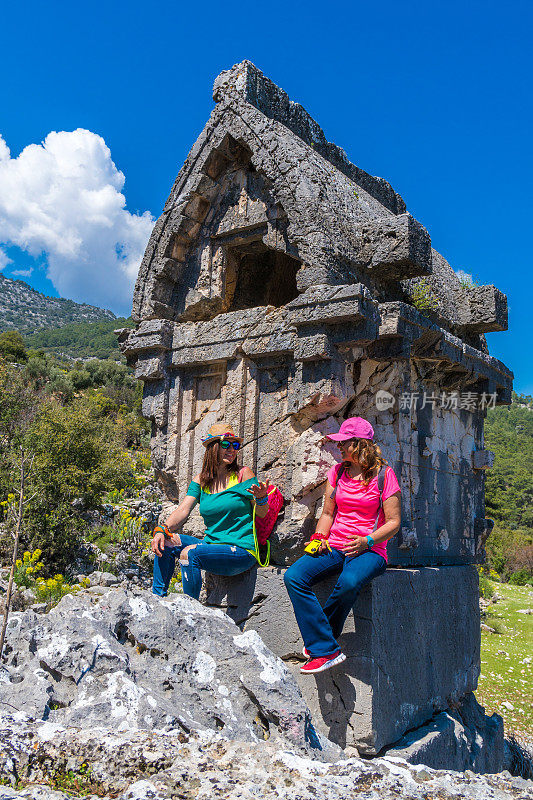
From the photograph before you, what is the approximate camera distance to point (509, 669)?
10.4 meters

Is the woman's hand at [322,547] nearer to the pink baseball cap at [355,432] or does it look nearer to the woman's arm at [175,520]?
the pink baseball cap at [355,432]

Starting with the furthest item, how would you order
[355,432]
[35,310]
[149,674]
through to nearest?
[35,310] < [355,432] < [149,674]

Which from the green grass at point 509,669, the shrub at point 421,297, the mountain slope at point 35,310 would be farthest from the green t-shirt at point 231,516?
the mountain slope at point 35,310

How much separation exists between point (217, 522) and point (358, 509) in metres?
1.14

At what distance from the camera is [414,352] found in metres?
5.31

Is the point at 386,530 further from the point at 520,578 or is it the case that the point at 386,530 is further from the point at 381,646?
the point at 520,578

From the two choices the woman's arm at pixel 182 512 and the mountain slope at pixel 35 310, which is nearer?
the woman's arm at pixel 182 512

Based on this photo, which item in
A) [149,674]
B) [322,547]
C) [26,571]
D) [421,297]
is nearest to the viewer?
[149,674]

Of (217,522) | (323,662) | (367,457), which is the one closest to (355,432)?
(367,457)

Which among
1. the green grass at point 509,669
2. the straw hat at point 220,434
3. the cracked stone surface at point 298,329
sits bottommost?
the green grass at point 509,669

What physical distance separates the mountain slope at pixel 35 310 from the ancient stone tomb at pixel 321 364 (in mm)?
76015

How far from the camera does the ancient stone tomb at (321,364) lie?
4719 millimetres

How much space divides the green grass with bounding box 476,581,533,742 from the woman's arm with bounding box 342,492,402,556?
14.0 feet

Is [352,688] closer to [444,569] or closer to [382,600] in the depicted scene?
[382,600]
